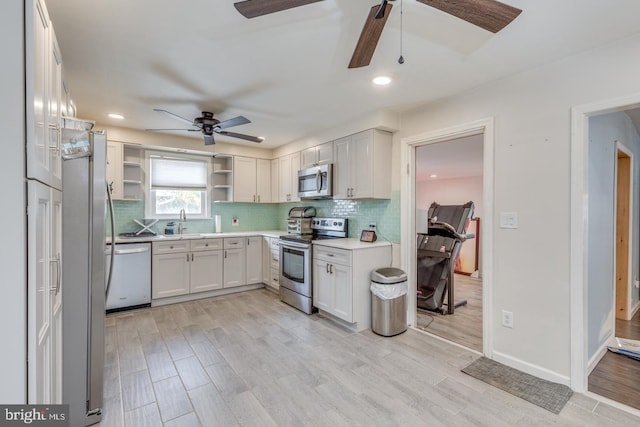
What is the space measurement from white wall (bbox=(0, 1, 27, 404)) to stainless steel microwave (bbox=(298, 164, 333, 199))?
3125 mm

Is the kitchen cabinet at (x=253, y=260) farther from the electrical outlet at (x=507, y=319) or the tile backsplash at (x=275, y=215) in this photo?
the electrical outlet at (x=507, y=319)

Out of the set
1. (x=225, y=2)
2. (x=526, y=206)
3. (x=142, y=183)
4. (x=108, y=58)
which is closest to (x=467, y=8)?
(x=225, y=2)

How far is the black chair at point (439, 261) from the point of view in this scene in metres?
3.74

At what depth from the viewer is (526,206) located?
92.6 inches

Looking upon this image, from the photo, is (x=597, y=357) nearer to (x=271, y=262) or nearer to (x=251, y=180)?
(x=271, y=262)

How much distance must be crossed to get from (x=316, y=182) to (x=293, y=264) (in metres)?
1.16

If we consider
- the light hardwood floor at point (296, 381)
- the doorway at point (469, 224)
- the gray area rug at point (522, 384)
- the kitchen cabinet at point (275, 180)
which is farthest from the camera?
Result: the kitchen cabinet at point (275, 180)

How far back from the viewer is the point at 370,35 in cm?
148

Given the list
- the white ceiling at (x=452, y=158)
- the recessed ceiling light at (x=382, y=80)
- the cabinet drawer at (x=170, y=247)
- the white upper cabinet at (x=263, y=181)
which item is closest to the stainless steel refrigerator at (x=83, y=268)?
the recessed ceiling light at (x=382, y=80)

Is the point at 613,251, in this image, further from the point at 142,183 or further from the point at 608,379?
the point at 142,183

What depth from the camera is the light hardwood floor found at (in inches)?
72.6

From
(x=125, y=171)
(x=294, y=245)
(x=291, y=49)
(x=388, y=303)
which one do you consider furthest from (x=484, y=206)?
(x=125, y=171)

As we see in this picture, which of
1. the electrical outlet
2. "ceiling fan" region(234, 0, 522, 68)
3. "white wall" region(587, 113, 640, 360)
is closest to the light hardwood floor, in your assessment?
the electrical outlet

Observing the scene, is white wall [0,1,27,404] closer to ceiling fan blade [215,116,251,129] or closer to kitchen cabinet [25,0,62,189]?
kitchen cabinet [25,0,62,189]
